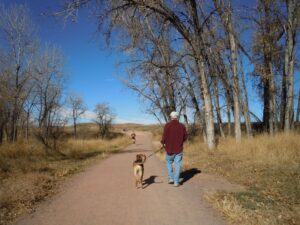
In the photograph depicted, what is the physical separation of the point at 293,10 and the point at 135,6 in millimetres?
9930

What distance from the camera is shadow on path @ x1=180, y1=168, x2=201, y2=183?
10.9 m

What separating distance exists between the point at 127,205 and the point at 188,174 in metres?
4.55

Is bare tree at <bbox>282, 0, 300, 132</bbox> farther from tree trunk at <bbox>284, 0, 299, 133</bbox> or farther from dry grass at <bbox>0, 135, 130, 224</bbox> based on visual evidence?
dry grass at <bbox>0, 135, 130, 224</bbox>

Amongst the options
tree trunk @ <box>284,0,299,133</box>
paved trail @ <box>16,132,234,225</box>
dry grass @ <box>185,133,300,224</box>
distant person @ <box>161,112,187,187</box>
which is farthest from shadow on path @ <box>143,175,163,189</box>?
tree trunk @ <box>284,0,299,133</box>

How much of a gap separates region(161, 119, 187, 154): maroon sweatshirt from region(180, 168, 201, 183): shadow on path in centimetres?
123

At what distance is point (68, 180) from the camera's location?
1176 cm

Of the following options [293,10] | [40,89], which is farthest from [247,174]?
[40,89]

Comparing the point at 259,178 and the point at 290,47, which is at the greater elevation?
the point at 290,47

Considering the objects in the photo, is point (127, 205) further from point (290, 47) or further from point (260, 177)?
point (290, 47)

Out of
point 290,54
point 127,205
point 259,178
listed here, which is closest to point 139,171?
point 127,205

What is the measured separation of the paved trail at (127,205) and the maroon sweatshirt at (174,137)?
41.4 inches

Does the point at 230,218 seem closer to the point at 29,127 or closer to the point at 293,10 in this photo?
the point at 293,10

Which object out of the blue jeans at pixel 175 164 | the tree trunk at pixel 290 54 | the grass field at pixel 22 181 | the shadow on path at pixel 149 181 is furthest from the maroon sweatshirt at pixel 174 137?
the tree trunk at pixel 290 54

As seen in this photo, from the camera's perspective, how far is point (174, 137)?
9859 millimetres
